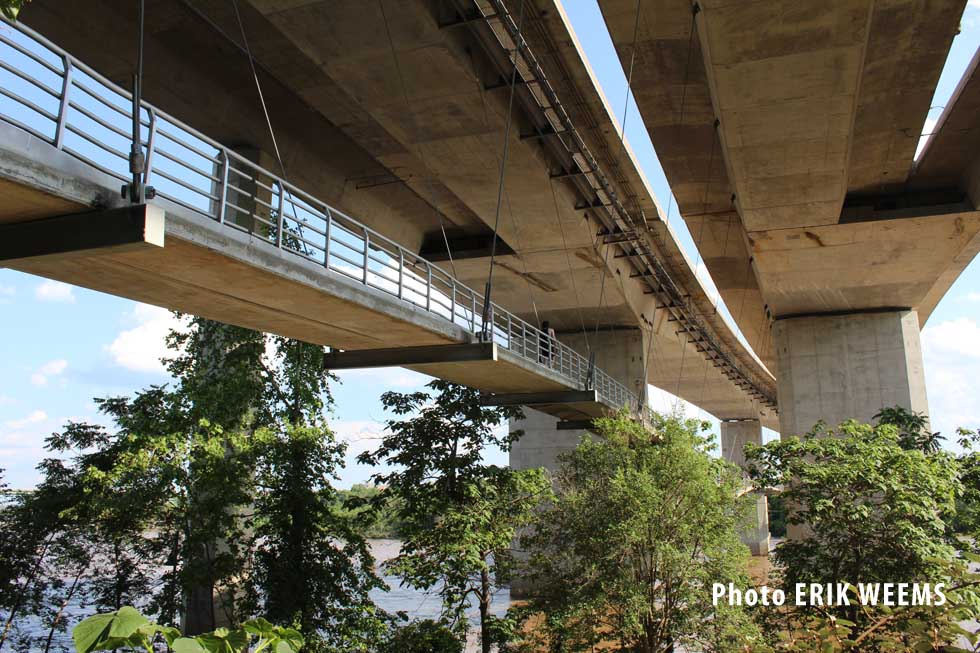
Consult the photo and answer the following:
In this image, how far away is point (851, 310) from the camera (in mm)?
27688

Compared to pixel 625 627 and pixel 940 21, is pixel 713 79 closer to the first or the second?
pixel 940 21

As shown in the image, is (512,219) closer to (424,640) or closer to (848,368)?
(424,640)

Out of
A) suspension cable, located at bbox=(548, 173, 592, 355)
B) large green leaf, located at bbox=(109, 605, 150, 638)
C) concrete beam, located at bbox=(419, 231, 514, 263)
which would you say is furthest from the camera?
concrete beam, located at bbox=(419, 231, 514, 263)

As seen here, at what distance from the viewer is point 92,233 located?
7312mm

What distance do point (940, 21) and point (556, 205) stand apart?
1004 centimetres

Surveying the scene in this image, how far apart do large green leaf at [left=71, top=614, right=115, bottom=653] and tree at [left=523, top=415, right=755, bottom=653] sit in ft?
46.0

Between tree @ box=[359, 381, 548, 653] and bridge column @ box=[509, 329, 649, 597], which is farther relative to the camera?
bridge column @ box=[509, 329, 649, 597]

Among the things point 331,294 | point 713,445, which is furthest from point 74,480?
point 713,445

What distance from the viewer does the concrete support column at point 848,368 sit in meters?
26.5

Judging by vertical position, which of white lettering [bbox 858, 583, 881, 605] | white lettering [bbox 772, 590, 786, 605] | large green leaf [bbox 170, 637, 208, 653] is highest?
large green leaf [bbox 170, 637, 208, 653]

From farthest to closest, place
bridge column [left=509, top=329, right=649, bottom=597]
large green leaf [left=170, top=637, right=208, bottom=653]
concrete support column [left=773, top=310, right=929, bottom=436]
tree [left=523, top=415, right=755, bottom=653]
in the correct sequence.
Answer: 1. bridge column [left=509, top=329, right=649, bottom=597]
2. concrete support column [left=773, top=310, right=929, bottom=436]
3. tree [left=523, top=415, right=755, bottom=653]
4. large green leaf [left=170, top=637, right=208, bottom=653]

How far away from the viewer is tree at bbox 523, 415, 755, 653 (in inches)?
644

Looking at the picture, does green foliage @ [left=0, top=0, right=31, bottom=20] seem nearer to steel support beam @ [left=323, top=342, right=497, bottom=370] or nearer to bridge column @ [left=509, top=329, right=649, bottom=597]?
steel support beam @ [left=323, top=342, right=497, bottom=370]

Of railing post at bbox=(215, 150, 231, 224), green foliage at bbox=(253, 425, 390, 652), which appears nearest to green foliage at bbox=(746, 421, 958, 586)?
green foliage at bbox=(253, 425, 390, 652)
